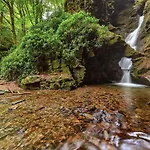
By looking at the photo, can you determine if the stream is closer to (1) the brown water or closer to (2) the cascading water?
(1) the brown water

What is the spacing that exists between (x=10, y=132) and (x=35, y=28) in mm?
10154

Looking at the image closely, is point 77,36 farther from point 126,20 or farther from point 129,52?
point 126,20

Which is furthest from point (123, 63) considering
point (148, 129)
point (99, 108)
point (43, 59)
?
point (148, 129)

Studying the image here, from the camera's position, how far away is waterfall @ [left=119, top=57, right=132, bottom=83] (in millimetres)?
12791

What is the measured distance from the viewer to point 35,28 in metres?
12.5

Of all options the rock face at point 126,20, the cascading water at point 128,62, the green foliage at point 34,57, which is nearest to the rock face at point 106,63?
the rock face at point 126,20

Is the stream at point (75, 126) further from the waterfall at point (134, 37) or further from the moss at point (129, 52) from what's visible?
the waterfall at point (134, 37)

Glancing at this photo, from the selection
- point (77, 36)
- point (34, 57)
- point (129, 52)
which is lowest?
point (34, 57)

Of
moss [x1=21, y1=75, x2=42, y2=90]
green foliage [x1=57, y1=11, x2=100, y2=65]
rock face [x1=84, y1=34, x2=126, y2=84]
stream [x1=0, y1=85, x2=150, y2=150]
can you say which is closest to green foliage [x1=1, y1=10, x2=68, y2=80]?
green foliage [x1=57, y1=11, x2=100, y2=65]

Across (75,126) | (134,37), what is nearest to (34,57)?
(75,126)

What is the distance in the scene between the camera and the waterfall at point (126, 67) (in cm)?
1279

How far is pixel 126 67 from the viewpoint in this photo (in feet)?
45.9

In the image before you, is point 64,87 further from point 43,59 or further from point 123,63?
point 123,63

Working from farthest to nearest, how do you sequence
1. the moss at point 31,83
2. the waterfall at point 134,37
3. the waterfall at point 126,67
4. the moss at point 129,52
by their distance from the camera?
the waterfall at point 134,37 < the moss at point 129,52 < the waterfall at point 126,67 < the moss at point 31,83
